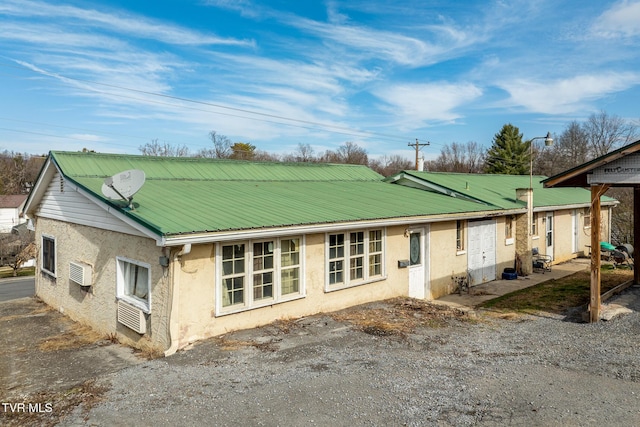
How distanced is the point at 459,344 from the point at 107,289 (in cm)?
732

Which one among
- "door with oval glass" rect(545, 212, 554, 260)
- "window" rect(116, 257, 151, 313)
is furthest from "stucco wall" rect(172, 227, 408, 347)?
"door with oval glass" rect(545, 212, 554, 260)

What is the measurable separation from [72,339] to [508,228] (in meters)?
14.4

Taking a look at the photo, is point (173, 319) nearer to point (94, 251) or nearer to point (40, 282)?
point (94, 251)

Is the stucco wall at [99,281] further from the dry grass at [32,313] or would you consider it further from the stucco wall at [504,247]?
the stucco wall at [504,247]

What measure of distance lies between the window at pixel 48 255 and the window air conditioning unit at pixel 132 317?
4.68 metres

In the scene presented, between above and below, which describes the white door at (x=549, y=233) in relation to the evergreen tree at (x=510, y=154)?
below

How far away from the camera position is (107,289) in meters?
9.53

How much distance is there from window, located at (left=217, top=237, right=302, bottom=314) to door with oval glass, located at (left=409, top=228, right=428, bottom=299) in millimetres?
4047

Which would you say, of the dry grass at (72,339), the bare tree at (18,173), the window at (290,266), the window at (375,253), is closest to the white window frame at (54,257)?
the dry grass at (72,339)

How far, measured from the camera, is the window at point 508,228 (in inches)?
646

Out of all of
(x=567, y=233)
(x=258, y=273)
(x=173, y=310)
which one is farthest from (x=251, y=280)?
(x=567, y=233)

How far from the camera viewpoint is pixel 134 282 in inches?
349

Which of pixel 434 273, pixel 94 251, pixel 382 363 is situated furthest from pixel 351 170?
pixel 382 363

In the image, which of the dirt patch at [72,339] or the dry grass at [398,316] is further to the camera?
the dry grass at [398,316]
